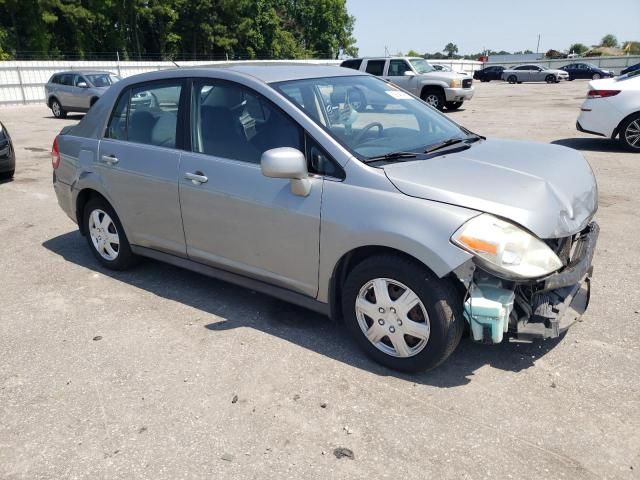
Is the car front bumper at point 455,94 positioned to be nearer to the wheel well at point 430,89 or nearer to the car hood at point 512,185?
the wheel well at point 430,89

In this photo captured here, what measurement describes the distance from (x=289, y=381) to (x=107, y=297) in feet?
6.63

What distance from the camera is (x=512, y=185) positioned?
9.99ft

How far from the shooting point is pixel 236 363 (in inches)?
133

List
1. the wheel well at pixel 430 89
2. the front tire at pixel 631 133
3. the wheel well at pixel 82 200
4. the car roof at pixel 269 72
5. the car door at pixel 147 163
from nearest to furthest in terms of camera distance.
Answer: the car roof at pixel 269 72 < the car door at pixel 147 163 < the wheel well at pixel 82 200 < the front tire at pixel 631 133 < the wheel well at pixel 430 89

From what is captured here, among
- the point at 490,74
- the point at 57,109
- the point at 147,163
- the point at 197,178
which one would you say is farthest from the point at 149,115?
the point at 490,74

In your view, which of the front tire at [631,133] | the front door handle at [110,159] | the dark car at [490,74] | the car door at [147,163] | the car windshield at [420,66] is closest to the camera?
the car door at [147,163]

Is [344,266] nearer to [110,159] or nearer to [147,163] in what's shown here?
[147,163]

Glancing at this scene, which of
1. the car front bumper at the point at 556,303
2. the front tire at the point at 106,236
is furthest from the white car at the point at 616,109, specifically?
the front tire at the point at 106,236

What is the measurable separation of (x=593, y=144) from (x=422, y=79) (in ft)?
27.5

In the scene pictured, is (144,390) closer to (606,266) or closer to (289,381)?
(289,381)

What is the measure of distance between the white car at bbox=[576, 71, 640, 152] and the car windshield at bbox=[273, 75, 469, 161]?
6965 mm

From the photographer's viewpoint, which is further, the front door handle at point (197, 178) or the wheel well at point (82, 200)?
the wheel well at point (82, 200)

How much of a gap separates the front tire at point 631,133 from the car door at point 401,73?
9.44 m

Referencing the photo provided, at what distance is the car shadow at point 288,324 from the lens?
10.7 ft
